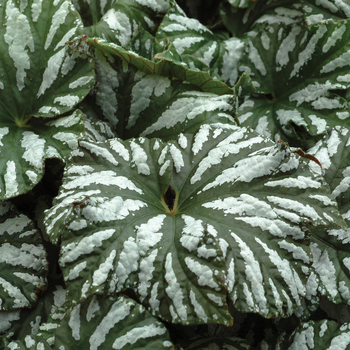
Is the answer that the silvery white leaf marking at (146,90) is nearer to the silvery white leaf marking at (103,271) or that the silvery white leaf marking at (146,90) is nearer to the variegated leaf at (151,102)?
the variegated leaf at (151,102)

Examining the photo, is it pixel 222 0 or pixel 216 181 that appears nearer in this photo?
pixel 216 181

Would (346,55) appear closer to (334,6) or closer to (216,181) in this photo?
(334,6)

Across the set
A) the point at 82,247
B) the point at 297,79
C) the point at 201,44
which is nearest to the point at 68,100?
the point at 82,247

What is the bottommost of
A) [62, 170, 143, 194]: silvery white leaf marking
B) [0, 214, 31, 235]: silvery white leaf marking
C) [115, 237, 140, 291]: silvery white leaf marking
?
[115, 237, 140, 291]: silvery white leaf marking

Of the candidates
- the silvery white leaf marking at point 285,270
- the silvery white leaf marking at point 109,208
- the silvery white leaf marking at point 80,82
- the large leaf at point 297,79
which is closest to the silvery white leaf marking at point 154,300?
the silvery white leaf marking at point 109,208

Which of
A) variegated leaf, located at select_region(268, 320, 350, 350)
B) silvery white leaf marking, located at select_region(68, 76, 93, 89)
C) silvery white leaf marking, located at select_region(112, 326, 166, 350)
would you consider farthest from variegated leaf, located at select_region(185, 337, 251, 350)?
silvery white leaf marking, located at select_region(68, 76, 93, 89)

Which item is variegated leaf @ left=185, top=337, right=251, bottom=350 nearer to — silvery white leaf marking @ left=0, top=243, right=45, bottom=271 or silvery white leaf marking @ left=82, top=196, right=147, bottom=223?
silvery white leaf marking @ left=82, top=196, right=147, bottom=223

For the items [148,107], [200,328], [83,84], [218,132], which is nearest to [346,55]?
[218,132]
